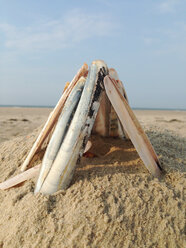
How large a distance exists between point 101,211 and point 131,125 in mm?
658

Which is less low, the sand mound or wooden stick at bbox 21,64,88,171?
wooden stick at bbox 21,64,88,171

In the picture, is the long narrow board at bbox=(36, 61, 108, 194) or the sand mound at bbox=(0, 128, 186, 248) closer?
the sand mound at bbox=(0, 128, 186, 248)

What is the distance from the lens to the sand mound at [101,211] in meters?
1.35

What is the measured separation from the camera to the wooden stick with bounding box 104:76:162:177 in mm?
1686

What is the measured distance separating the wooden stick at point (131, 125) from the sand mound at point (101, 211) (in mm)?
107

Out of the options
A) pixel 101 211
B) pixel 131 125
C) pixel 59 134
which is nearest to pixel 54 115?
pixel 59 134

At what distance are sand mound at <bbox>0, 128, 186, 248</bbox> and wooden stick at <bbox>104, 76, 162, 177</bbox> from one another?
0.11 metres

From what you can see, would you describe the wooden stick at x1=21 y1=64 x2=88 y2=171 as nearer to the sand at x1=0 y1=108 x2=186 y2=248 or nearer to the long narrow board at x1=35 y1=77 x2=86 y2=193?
the long narrow board at x1=35 y1=77 x2=86 y2=193

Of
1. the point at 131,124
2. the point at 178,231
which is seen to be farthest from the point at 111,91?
the point at 178,231

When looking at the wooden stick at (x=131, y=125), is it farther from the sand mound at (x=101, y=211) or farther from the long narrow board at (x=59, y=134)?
the long narrow board at (x=59, y=134)

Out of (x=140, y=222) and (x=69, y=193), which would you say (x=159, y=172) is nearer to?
(x=140, y=222)

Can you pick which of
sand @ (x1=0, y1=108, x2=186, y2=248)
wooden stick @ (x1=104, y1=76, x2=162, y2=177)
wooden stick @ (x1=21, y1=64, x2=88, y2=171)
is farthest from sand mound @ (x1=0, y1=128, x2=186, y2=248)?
wooden stick @ (x1=21, y1=64, x2=88, y2=171)

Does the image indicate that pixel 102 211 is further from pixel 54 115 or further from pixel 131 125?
pixel 54 115

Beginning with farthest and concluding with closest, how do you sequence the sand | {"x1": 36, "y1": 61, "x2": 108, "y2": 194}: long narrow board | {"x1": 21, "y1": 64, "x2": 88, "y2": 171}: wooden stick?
{"x1": 21, "y1": 64, "x2": 88, "y2": 171}: wooden stick, {"x1": 36, "y1": 61, "x2": 108, "y2": 194}: long narrow board, the sand
